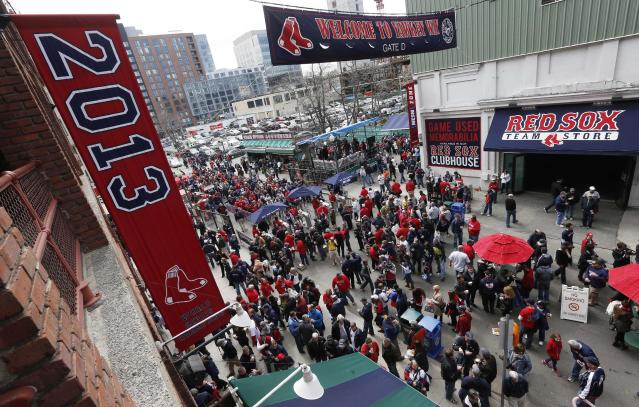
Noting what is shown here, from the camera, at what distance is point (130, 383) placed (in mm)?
3318

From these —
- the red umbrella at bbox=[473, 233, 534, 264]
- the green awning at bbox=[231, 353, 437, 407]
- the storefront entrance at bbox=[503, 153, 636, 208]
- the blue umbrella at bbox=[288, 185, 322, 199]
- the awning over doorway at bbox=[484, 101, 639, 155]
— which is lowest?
the storefront entrance at bbox=[503, 153, 636, 208]

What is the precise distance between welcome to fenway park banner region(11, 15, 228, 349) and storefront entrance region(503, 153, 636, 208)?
53.4ft

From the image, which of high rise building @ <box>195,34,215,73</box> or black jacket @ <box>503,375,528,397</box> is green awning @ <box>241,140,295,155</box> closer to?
black jacket @ <box>503,375,528,397</box>

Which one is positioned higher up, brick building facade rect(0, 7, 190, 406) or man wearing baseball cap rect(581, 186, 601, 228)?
brick building facade rect(0, 7, 190, 406)

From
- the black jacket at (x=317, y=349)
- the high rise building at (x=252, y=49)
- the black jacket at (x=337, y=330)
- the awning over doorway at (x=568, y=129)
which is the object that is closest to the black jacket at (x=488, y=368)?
the black jacket at (x=337, y=330)

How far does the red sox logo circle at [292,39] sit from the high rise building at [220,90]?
100.0 m

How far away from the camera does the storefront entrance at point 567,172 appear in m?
16.5

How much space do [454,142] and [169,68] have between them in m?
113

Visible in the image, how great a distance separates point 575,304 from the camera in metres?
8.77

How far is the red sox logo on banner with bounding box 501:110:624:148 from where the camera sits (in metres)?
13.0

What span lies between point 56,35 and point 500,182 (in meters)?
17.9

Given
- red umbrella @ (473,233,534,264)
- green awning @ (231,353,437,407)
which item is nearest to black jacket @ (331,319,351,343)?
→ green awning @ (231,353,437,407)

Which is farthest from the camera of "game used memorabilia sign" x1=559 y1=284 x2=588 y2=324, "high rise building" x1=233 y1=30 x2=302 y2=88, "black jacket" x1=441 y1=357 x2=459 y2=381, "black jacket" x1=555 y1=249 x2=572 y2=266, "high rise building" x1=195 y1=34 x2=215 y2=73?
"high rise building" x1=233 y1=30 x2=302 y2=88

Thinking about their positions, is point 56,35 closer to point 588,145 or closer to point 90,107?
point 90,107
